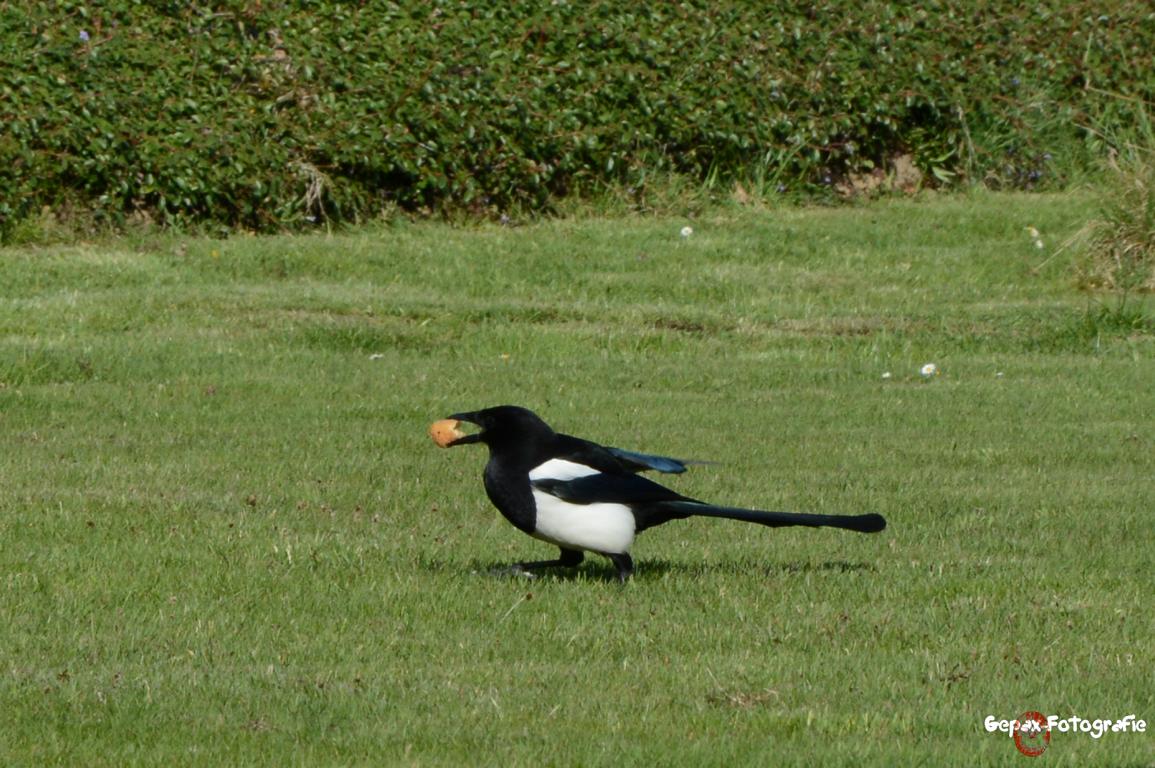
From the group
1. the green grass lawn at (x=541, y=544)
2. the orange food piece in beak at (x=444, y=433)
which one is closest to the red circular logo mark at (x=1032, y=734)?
the green grass lawn at (x=541, y=544)

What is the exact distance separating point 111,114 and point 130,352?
14.5 feet

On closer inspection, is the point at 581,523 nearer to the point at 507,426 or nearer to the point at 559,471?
the point at 559,471

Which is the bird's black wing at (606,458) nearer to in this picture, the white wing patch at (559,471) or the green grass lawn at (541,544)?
the white wing patch at (559,471)

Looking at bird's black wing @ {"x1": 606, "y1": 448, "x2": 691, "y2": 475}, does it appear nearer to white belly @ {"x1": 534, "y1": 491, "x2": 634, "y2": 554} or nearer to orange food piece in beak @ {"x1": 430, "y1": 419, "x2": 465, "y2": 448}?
white belly @ {"x1": 534, "y1": 491, "x2": 634, "y2": 554}

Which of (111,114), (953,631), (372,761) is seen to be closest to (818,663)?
(953,631)

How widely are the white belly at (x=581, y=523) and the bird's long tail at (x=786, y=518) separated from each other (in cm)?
21

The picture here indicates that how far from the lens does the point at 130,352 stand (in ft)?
38.1

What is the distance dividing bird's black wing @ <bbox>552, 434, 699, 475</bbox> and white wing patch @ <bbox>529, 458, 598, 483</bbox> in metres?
0.04

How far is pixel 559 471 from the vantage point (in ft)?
20.4

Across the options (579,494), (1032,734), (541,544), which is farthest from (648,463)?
(1032,734)

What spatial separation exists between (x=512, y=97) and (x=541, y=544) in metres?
9.98

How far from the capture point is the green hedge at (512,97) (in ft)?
50.7

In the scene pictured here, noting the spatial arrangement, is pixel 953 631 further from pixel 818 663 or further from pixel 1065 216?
pixel 1065 216

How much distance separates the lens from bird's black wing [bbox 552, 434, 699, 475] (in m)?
6.33
